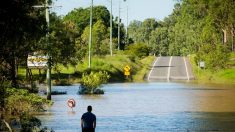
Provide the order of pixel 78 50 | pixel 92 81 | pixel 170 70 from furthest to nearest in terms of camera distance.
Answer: pixel 170 70 → pixel 78 50 → pixel 92 81

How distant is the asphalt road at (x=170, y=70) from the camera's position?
92906 mm

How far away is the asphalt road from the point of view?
Result: 9291 cm

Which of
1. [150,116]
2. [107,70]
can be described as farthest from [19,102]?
[107,70]

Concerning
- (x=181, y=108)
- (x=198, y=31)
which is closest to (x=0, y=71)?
(x=181, y=108)

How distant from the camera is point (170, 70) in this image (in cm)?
10300

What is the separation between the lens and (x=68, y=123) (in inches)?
1211

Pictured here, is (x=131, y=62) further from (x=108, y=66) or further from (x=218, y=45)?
(x=218, y=45)

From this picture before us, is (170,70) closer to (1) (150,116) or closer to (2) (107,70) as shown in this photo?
(2) (107,70)

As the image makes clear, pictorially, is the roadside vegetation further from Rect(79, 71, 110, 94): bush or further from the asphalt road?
the asphalt road

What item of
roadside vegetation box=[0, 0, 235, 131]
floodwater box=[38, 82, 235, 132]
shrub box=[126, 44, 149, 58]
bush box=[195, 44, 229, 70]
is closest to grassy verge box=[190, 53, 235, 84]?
roadside vegetation box=[0, 0, 235, 131]

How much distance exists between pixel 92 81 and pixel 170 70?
158 feet

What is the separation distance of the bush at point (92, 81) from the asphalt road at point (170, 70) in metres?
34.0

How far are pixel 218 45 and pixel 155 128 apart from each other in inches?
2574

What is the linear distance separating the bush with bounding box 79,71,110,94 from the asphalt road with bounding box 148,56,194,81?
112ft
